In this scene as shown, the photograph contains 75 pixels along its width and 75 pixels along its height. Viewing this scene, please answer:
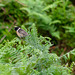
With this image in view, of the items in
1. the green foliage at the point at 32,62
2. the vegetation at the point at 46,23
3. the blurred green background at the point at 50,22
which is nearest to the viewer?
the green foliage at the point at 32,62

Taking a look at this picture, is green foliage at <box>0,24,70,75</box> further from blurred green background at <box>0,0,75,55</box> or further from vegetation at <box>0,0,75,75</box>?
blurred green background at <box>0,0,75,55</box>

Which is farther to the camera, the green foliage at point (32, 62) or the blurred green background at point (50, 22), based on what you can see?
the blurred green background at point (50, 22)

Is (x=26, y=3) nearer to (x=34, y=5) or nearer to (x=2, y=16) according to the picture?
(x=34, y=5)

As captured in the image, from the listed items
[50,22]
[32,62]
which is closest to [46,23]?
[50,22]

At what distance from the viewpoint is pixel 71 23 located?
4555 mm

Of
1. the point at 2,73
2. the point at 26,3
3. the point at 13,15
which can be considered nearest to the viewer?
the point at 2,73

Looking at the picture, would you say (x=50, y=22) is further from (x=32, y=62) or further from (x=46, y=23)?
(x=32, y=62)

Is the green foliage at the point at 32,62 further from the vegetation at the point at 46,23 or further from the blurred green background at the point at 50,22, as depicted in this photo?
the blurred green background at the point at 50,22

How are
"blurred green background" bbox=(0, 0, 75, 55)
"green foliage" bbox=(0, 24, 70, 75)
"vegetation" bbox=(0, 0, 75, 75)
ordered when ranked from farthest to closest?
"blurred green background" bbox=(0, 0, 75, 55), "vegetation" bbox=(0, 0, 75, 75), "green foliage" bbox=(0, 24, 70, 75)

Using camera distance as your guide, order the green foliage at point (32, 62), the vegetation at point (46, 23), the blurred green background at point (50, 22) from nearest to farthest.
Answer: the green foliage at point (32, 62) → the vegetation at point (46, 23) → the blurred green background at point (50, 22)

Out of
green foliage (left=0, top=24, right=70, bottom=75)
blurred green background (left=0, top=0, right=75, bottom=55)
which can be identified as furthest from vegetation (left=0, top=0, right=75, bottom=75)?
green foliage (left=0, top=24, right=70, bottom=75)

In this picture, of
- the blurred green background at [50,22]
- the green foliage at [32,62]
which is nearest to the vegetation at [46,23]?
the blurred green background at [50,22]

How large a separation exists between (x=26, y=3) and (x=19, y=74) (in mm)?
3023

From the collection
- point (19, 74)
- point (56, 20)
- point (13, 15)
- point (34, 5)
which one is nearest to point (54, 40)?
point (56, 20)
